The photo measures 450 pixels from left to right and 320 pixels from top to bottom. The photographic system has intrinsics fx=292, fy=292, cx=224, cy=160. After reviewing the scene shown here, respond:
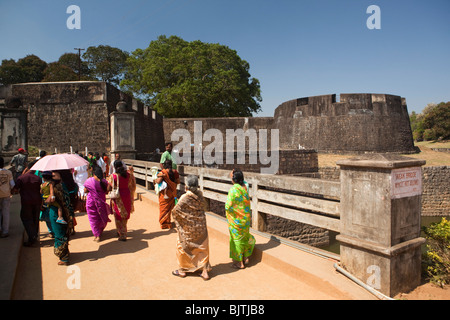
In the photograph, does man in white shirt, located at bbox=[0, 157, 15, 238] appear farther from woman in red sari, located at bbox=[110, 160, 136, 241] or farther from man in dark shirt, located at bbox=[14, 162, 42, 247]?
woman in red sari, located at bbox=[110, 160, 136, 241]

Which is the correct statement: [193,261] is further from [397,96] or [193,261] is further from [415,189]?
[397,96]

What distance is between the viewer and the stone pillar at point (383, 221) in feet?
8.66

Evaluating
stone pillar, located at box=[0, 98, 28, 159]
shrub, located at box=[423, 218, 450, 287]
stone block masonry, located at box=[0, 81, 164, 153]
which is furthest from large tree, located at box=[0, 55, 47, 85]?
shrub, located at box=[423, 218, 450, 287]

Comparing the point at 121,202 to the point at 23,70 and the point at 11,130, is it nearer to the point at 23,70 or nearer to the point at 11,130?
the point at 11,130

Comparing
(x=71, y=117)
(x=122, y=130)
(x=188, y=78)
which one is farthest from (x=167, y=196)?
Answer: (x=188, y=78)

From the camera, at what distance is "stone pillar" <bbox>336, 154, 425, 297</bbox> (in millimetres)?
2639

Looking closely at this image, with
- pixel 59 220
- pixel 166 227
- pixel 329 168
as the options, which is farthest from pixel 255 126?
pixel 59 220

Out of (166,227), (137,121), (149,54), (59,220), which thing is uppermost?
(149,54)

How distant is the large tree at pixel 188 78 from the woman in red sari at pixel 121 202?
21.9 meters

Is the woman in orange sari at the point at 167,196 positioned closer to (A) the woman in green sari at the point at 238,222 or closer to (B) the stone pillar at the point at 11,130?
(A) the woman in green sari at the point at 238,222

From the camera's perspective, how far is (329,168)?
1762 centimetres

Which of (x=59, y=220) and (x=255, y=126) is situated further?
(x=255, y=126)

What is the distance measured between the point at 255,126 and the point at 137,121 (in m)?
12.5

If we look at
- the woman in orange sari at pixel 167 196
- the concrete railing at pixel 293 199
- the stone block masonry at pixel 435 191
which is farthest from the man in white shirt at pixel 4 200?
the stone block masonry at pixel 435 191
